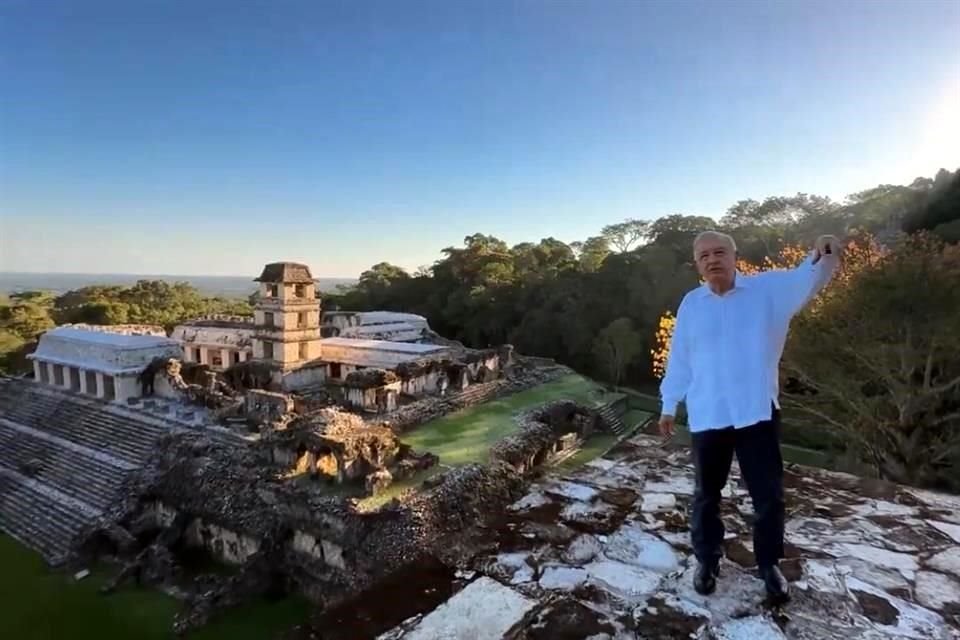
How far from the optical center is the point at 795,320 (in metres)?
9.88

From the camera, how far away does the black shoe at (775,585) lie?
1936 millimetres

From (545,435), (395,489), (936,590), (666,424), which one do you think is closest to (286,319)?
(545,435)

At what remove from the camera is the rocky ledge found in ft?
6.04

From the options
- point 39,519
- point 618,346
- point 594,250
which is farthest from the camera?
point 594,250

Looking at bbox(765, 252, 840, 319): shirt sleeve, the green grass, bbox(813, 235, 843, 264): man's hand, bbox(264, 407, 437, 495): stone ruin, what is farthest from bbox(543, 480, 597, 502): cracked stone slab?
bbox(264, 407, 437, 495): stone ruin

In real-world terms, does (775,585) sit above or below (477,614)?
above

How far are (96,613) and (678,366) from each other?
1075 cm

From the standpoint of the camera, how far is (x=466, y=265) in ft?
121

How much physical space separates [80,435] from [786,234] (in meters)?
30.5

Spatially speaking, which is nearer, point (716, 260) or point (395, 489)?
point (716, 260)

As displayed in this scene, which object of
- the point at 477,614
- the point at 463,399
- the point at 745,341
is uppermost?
the point at 745,341

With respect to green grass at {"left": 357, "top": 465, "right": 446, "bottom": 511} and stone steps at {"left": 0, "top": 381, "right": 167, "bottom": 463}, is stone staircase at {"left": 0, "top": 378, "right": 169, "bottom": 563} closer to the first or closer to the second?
stone steps at {"left": 0, "top": 381, "right": 167, "bottom": 463}

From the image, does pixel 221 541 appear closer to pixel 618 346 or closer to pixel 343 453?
pixel 343 453

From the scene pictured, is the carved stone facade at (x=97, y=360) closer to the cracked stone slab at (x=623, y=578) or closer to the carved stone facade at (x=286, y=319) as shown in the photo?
the carved stone facade at (x=286, y=319)
